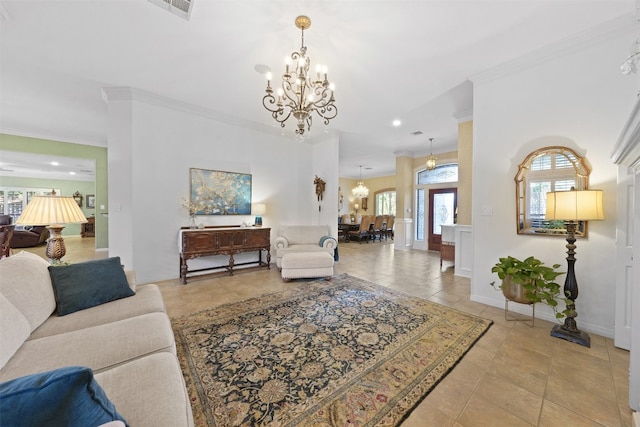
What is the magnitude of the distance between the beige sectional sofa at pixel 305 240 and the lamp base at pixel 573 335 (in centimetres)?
292

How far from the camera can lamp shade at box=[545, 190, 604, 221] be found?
6.89ft

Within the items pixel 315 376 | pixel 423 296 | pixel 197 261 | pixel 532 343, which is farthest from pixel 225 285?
pixel 532 343

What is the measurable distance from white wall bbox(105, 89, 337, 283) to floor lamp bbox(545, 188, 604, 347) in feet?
14.4

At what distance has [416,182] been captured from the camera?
7543 mm

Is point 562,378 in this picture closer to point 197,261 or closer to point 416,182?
point 197,261

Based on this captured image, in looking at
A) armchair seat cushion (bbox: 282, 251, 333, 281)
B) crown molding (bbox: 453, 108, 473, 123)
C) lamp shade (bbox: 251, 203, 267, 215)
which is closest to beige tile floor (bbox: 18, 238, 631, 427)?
armchair seat cushion (bbox: 282, 251, 333, 281)

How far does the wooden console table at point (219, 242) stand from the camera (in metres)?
3.80

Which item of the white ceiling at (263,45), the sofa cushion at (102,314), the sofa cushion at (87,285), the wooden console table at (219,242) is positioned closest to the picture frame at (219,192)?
the wooden console table at (219,242)

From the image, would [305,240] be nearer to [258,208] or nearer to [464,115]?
[258,208]

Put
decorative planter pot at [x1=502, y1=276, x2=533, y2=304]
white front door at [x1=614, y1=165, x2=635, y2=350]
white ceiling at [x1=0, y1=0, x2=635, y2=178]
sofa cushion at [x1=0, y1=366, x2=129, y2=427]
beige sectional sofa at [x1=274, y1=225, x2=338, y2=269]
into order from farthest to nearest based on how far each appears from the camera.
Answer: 1. beige sectional sofa at [x1=274, y1=225, x2=338, y2=269]
2. decorative planter pot at [x1=502, y1=276, x2=533, y2=304]
3. white ceiling at [x1=0, y1=0, x2=635, y2=178]
4. white front door at [x1=614, y1=165, x2=635, y2=350]
5. sofa cushion at [x1=0, y1=366, x2=129, y2=427]

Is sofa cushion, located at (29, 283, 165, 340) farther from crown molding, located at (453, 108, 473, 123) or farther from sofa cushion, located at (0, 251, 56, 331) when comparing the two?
crown molding, located at (453, 108, 473, 123)

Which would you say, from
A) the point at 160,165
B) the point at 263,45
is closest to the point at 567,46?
the point at 263,45

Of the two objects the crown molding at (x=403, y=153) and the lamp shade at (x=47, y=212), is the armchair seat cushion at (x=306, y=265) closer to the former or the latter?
the lamp shade at (x=47, y=212)

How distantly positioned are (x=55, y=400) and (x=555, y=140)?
382cm
